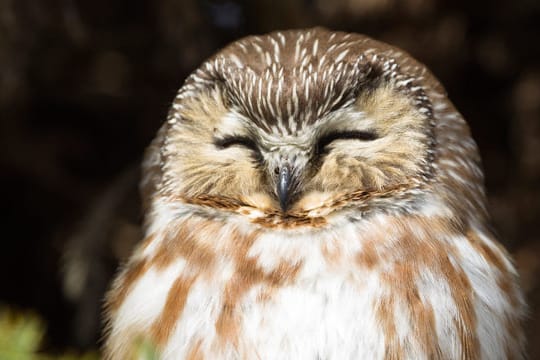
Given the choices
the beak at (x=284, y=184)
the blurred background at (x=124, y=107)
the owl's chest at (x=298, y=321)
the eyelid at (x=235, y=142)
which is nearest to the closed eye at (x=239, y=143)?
the eyelid at (x=235, y=142)

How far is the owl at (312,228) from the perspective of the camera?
8.43 ft

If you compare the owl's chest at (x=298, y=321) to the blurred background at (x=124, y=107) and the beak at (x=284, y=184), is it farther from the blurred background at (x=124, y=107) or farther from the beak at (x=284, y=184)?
the blurred background at (x=124, y=107)

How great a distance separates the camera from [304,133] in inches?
102

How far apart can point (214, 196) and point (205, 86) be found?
31cm

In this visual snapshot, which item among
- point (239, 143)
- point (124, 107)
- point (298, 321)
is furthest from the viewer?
point (124, 107)

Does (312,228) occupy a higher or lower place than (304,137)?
lower

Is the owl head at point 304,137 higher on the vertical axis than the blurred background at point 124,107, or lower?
higher

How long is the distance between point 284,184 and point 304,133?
0.15m

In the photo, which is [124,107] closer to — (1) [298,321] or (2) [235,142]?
Result: (2) [235,142]

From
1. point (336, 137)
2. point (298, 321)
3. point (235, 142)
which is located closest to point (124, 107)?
point (235, 142)

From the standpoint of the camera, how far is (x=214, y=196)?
9.05 feet

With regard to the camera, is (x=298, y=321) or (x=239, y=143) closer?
(x=298, y=321)

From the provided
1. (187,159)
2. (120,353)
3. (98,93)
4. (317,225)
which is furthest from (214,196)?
(98,93)

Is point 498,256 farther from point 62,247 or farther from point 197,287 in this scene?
point 62,247
